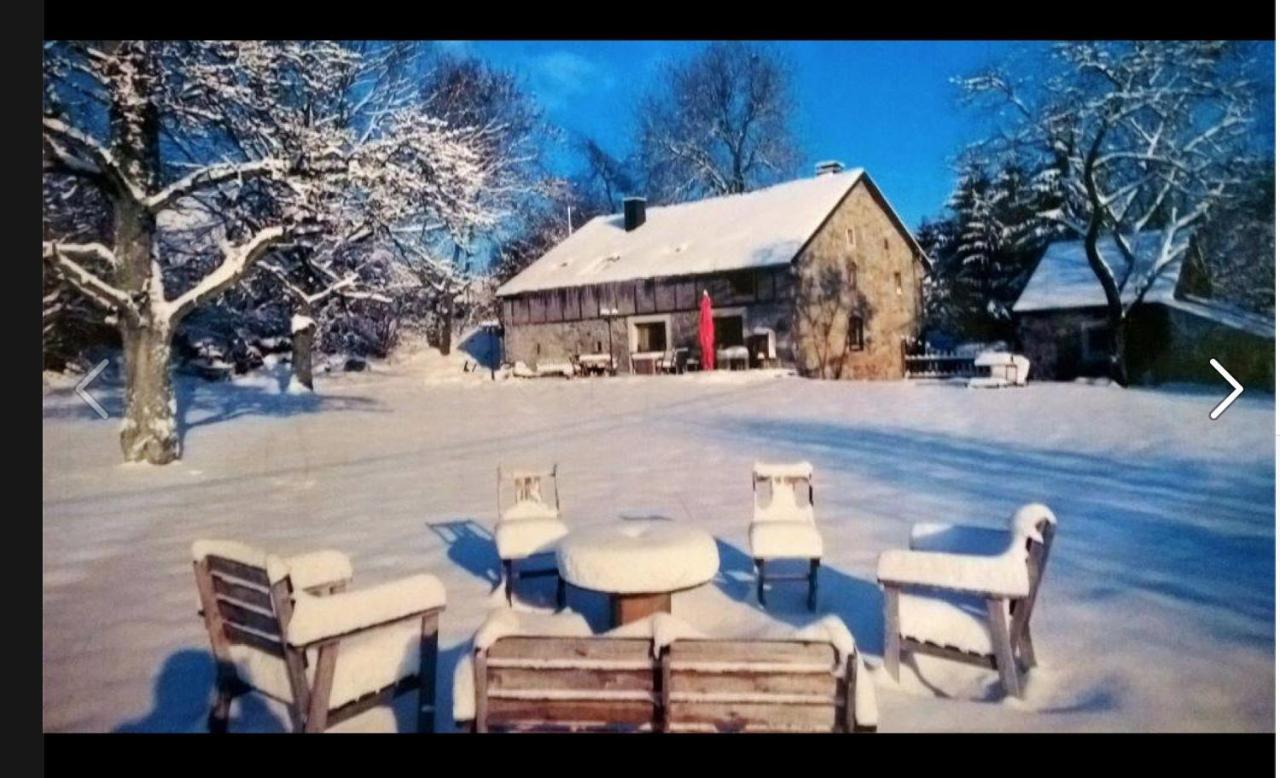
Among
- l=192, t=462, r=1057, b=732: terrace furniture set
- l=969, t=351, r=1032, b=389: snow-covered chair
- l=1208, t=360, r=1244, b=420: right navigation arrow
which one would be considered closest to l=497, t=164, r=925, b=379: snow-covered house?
l=969, t=351, r=1032, b=389: snow-covered chair

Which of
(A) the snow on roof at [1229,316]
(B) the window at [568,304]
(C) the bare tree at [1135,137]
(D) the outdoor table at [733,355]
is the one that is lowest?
(D) the outdoor table at [733,355]

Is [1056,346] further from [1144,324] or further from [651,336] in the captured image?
[651,336]

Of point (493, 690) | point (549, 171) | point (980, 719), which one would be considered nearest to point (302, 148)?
point (549, 171)

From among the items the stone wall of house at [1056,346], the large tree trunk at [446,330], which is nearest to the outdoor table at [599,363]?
the large tree trunk at [446,330]

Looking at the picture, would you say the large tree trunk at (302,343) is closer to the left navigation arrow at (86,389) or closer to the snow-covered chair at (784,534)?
the left navigation arrow at (86,389)

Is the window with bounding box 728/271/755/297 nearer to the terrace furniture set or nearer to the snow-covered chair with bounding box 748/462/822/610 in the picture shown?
the snow-covered chair with bounding box 748/462/822/610

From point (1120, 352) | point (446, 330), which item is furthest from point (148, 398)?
point (1120, 352)

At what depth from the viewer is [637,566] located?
8.05 feet

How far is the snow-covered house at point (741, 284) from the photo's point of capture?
16.6 ft

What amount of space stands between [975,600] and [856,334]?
4.08 metres

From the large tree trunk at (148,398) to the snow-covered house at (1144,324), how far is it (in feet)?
19.0

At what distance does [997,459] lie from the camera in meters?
4.68

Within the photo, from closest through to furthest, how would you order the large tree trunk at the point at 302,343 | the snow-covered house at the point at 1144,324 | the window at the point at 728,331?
the snow-covered house at the point at 1144,324 → the large tree trunk at the point at 302,343 → the window at the point at 728,331

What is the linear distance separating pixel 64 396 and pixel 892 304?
4.98 m
